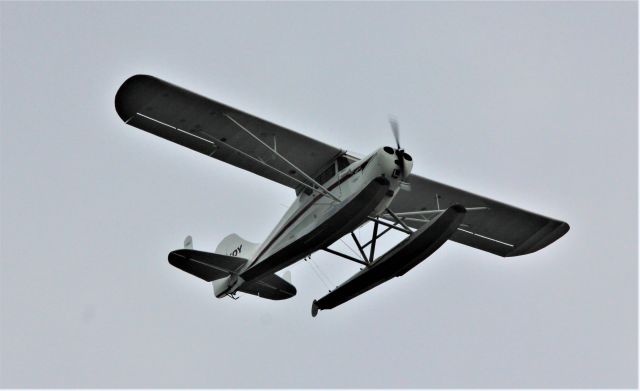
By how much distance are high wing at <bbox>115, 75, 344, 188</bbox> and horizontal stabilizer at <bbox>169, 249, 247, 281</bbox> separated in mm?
2294

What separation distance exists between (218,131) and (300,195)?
8.45 feet

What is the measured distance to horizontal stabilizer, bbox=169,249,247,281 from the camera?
26763 mm

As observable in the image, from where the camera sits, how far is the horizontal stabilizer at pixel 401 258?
79.9 feet

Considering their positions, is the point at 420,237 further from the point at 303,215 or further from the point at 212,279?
the point at 212,279

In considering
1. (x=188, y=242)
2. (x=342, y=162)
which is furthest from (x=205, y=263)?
(x=342, y=162)

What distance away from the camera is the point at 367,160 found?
24.4m

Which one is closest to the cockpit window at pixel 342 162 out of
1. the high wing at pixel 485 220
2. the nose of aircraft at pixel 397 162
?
the nose of aircraft at pixel 397 162

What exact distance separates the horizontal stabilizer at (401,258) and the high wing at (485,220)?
258cm

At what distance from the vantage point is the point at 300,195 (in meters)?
26.6

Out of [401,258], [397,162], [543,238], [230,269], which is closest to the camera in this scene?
[397,162]

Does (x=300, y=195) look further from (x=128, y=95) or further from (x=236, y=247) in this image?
(x=128, y=95)

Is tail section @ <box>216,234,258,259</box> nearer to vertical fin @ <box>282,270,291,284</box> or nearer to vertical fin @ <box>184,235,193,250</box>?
vertical fin @ <box>184,235,193,250</box>

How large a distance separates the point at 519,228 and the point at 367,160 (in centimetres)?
664

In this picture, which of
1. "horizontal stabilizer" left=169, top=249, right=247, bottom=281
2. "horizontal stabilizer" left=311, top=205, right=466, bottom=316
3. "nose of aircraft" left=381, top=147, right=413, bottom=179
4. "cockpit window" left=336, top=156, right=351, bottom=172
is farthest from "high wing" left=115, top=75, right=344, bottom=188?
"horizontal stabilizer" left=311, top=205, right=466, bottom=316
